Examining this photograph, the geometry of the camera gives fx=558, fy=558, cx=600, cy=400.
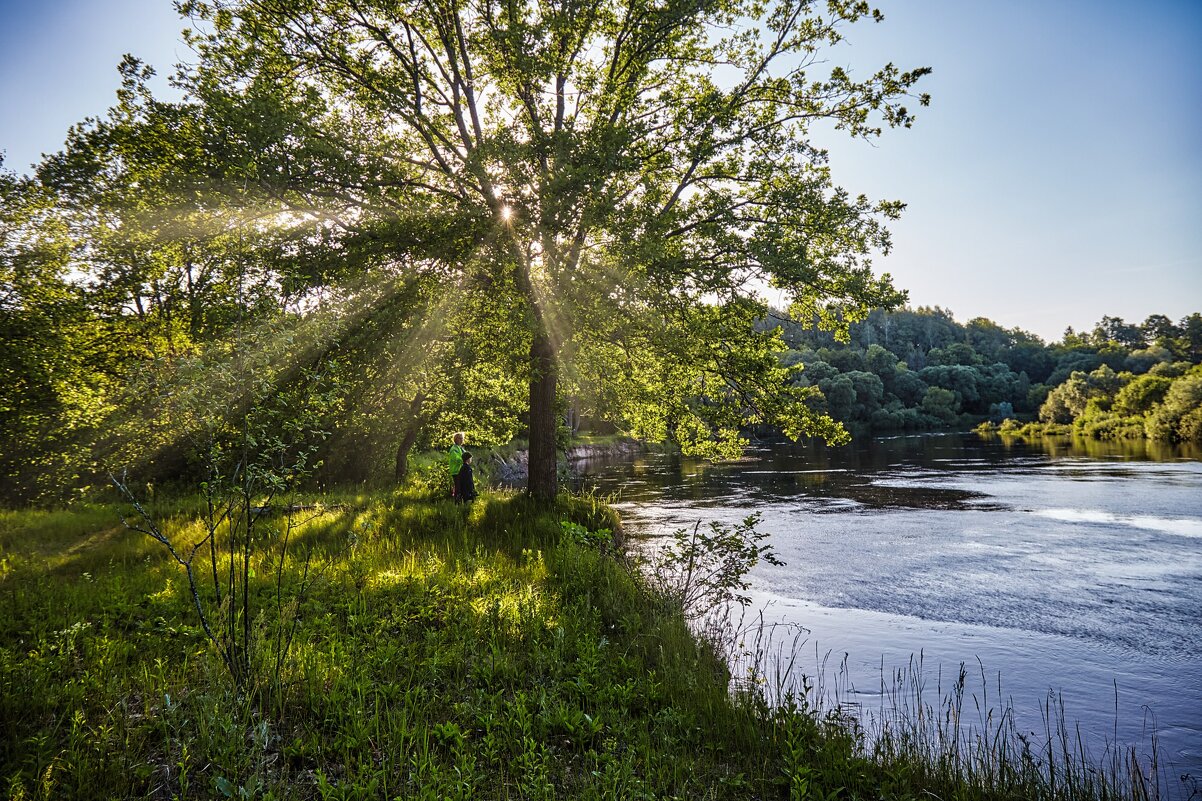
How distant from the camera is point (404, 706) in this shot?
4.66 m

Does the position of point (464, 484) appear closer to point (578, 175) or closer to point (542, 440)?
point (542, 440)

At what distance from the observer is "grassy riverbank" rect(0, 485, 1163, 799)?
3732mm

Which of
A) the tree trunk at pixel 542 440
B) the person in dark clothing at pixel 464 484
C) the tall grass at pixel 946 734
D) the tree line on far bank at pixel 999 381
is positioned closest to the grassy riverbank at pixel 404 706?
the tall grass at pixel 946 734

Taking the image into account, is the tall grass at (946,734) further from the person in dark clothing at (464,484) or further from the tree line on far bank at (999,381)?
the tree line on far bank at (999,381)

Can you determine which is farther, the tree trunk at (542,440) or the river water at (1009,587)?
the tree trunk at (542,440)

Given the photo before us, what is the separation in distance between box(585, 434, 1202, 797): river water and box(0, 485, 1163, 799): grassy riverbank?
219 cm

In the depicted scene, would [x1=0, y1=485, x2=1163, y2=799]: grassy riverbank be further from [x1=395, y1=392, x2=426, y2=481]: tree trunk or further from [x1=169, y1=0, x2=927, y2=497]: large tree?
[x1=395, y1=392, x2=426, y2=481]: tree trunk

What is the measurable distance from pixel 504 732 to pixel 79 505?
1831 cm

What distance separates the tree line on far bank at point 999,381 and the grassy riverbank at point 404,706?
28.7m

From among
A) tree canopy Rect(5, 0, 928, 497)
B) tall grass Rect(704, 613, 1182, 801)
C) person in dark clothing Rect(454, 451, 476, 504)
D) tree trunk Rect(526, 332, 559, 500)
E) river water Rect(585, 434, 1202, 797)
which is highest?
tree canopy Rect(5, 0, 928, 497)

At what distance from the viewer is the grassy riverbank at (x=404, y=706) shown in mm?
3732

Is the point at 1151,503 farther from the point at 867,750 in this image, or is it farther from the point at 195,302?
the point at 195,302

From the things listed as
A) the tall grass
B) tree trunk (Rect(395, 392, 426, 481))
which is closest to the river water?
the tall grass

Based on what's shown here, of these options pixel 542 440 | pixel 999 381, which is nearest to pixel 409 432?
pixel 542 440
